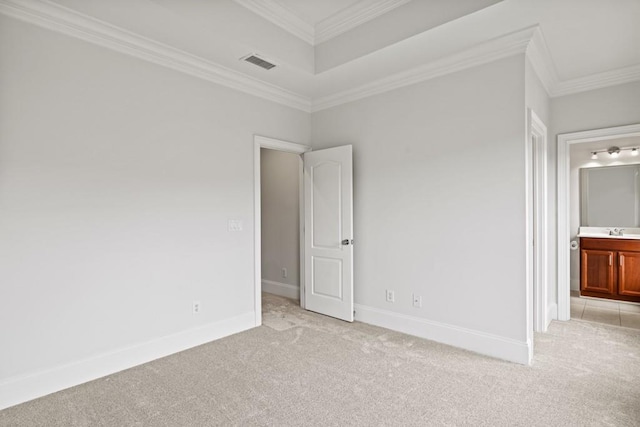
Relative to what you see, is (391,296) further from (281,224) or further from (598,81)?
(598,81)

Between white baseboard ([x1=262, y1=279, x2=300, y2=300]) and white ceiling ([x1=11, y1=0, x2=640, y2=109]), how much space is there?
2.87 metres

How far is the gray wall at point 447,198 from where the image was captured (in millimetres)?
2912

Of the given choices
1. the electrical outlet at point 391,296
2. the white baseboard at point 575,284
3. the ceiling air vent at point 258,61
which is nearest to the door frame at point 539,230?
the electrical outlet at point 391,296

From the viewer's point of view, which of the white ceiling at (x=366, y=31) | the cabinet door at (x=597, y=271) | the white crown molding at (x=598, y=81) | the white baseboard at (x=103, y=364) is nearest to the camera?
the white baseboard at (x=103, y=364)

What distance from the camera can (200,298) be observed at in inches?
131

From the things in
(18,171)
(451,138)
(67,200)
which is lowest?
(67,200)

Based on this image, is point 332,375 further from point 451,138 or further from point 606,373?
point 451,138

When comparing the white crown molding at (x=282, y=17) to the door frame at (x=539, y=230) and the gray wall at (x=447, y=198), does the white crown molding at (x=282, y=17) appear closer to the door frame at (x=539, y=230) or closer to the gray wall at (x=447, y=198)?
the gray wall at (x=447, y=198)

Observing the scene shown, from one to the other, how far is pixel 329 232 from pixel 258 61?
79.7 inches

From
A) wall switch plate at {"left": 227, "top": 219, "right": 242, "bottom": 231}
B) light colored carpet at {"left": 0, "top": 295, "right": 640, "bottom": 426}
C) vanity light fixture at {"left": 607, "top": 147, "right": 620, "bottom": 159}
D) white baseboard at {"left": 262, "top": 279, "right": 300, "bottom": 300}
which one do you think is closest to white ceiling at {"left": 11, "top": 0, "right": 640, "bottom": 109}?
wall switch plate at {"left": 227, "top": 219, "right": 242, "bottom": 231}

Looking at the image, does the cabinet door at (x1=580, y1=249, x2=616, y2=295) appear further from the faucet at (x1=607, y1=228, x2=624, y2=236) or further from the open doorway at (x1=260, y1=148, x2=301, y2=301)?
the open doorway at (x1=260, y1=148, x2=301, y2=301)

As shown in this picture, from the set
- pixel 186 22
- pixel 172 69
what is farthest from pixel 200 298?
pixel 186 22

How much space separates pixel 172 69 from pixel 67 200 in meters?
1.46

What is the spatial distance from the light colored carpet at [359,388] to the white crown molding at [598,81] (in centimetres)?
260
